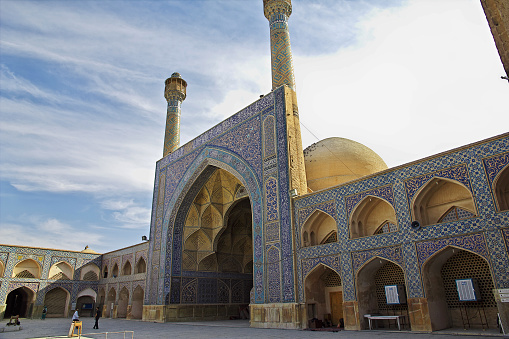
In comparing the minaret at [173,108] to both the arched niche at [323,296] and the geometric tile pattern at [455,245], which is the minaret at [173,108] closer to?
the arched niche at [323,296]

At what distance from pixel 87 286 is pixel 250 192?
13149 mm

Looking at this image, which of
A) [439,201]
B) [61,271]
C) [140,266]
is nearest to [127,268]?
[140,266]

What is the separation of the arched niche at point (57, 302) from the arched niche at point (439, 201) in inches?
683

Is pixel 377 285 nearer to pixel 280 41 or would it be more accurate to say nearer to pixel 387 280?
pixel 387 280

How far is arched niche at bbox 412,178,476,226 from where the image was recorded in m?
6.72

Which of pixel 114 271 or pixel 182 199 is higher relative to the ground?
pixel 182 199

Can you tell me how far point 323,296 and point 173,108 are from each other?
1067 cm

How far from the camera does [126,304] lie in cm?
1661

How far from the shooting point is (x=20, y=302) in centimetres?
1761

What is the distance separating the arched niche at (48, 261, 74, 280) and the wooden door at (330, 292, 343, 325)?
14.8m

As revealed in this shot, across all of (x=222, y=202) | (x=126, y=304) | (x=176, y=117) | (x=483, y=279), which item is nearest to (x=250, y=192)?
(x=222, y=202)

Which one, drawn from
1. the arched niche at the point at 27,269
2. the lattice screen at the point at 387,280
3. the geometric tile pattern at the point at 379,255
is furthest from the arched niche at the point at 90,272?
the geometric tile pattern at the point at 379,255

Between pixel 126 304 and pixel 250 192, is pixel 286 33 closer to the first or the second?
pixel 250 192

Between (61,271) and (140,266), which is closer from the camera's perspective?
(140,266)
